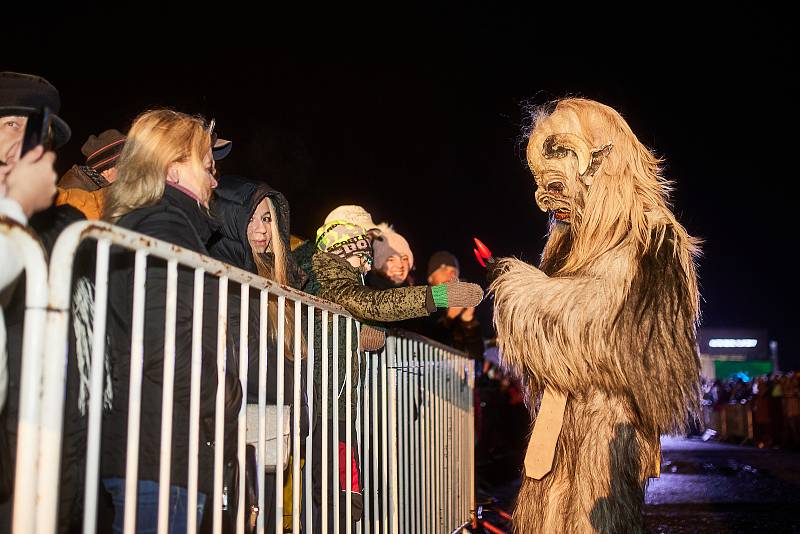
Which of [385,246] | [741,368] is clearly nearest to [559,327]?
[385,246]

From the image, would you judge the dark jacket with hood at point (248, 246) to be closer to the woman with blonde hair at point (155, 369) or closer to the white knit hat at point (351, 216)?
the woman with blonde hair at point (155, 369)

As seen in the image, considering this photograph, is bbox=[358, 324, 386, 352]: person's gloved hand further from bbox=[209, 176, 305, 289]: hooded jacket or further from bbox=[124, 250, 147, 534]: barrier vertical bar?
bbox=[124, 250, 147, 534]: barrier vertical bar

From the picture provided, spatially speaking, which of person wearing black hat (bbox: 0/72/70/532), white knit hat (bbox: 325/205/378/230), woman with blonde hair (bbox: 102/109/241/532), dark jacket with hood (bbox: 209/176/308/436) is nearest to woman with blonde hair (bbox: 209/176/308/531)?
dark jacket with hood (bbox: 209/176/308/436)

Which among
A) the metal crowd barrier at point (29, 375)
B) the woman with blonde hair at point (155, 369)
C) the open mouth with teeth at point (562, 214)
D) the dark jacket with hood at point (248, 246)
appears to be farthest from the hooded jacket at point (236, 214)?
the metal crowd barrier at point (29, 375)

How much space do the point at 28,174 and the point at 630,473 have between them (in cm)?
261

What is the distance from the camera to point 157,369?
231 centimetres

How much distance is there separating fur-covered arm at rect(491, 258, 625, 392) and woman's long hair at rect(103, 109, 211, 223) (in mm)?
1534

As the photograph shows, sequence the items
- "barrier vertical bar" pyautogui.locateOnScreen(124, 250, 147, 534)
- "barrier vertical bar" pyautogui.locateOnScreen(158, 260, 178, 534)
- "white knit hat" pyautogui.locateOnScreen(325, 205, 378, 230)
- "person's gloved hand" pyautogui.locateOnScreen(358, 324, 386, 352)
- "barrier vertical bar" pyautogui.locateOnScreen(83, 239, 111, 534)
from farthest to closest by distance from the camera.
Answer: "white knit hat" pyautogui.locateOnScreen(325, 205, 378, 230), "person's gloved hand" pyautogui.locateOnScreen(358, 324, 386, 352), "barrier vertical bar" pyautogui.locateOnScreen(158, 260, 178, 534), "barrier vertical bar" pyautogui.locateOnScreen(124, 250, 147, 534), "barrier vertical bar" pyautogui.locateOnScreen(83, 239, 111, 534)

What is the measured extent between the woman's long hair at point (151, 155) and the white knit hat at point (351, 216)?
1362 mm

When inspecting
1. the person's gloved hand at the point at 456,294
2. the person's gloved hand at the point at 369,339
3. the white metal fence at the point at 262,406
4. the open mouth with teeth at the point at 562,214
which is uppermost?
the open mouth with teeth at the point at 562,214

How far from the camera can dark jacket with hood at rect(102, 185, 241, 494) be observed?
2.29 metres

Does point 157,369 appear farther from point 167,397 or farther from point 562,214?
point 562,214

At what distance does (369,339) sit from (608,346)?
1.16 metres

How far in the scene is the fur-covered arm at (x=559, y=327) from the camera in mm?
3352
